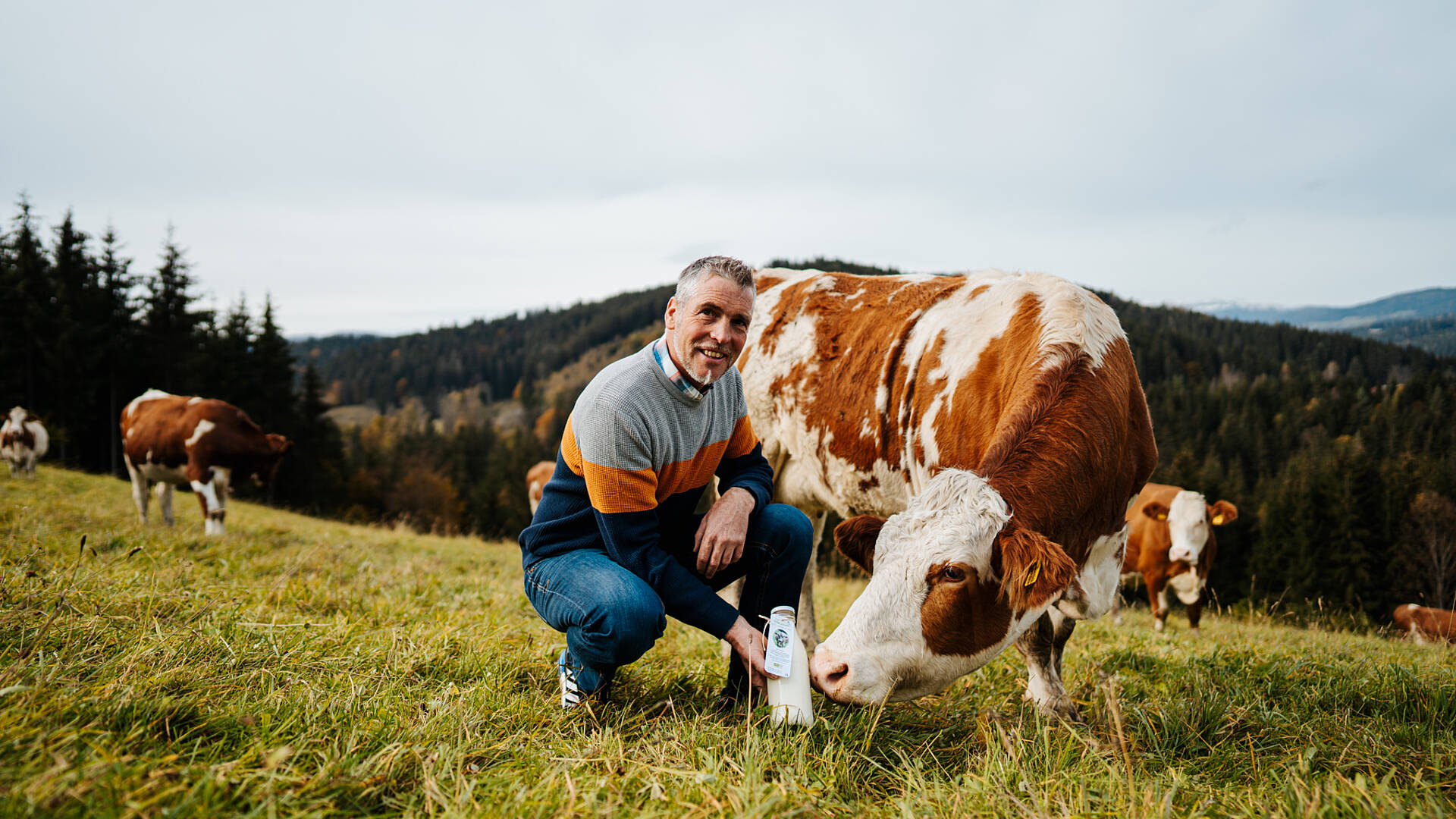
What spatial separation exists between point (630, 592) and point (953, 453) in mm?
1978

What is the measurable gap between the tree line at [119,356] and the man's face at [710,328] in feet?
114

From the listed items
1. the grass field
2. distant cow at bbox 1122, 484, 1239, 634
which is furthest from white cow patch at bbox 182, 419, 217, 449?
distant cow at bbox 1122, 484, 1239, 634

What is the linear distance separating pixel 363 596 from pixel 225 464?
6684 millimetres

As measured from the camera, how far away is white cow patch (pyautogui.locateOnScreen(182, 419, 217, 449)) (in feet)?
30.9

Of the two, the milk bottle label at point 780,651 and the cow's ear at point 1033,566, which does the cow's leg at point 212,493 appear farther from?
the cow's ear at point 1033,566

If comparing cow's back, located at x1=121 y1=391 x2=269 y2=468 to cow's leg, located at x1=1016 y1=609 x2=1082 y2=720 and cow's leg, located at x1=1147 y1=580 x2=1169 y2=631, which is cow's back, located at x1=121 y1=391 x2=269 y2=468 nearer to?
cow's leg, located at x1=1016 y1=609 x2=1082 y2=720

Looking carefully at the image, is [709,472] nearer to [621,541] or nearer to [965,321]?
[621,541]

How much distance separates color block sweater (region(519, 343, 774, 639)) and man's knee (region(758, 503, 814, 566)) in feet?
0.26

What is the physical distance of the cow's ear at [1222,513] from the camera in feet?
31.9

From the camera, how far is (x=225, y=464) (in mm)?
9578

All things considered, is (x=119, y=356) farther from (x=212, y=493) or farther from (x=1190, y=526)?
(x=1190, y=526)

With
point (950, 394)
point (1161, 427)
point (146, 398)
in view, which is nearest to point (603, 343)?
point (1161, 427)

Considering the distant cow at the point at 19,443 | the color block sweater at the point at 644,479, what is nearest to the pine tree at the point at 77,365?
the distant cow at the point at 19,443

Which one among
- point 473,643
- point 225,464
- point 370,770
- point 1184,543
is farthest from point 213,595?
point 1184,543
